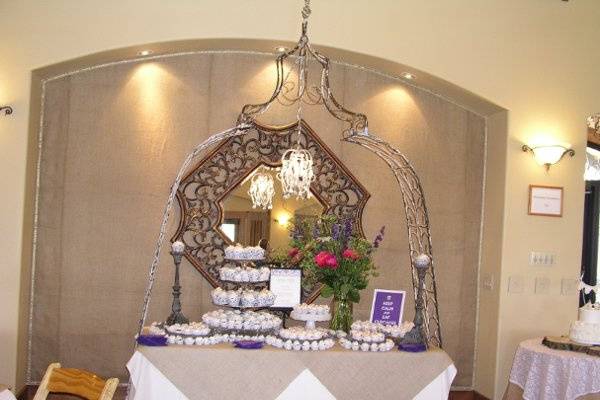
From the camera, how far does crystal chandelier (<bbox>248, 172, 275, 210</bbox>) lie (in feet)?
16.9

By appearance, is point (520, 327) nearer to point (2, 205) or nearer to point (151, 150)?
point (151, 150)

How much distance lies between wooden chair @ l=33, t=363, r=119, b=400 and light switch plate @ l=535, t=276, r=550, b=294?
12.7 feet

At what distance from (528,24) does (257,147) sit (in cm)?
250

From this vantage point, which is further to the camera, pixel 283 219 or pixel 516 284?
pixel 516 284

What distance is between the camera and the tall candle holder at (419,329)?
378cm

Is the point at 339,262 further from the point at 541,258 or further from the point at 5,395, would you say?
the point at 541,258

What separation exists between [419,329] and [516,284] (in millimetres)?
1829

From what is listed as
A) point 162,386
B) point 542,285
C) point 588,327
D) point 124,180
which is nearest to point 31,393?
point 124,180

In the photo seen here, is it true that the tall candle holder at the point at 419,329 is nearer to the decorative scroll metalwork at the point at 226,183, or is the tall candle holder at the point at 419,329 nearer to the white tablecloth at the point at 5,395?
the decorative scroll metalwork at the point at 226,183

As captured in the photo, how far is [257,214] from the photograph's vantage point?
17.1 ft

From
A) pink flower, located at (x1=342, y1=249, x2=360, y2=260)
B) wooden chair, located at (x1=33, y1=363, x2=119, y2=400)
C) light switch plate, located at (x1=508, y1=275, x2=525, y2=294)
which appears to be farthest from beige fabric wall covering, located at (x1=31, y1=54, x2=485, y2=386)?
wooden chair, located at (x1=33, y1=363, x2=119, y2=400)

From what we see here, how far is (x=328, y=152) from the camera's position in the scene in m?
5.36

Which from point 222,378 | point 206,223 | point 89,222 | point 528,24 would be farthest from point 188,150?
point 528,24

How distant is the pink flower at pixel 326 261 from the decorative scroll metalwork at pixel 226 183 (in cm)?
136
